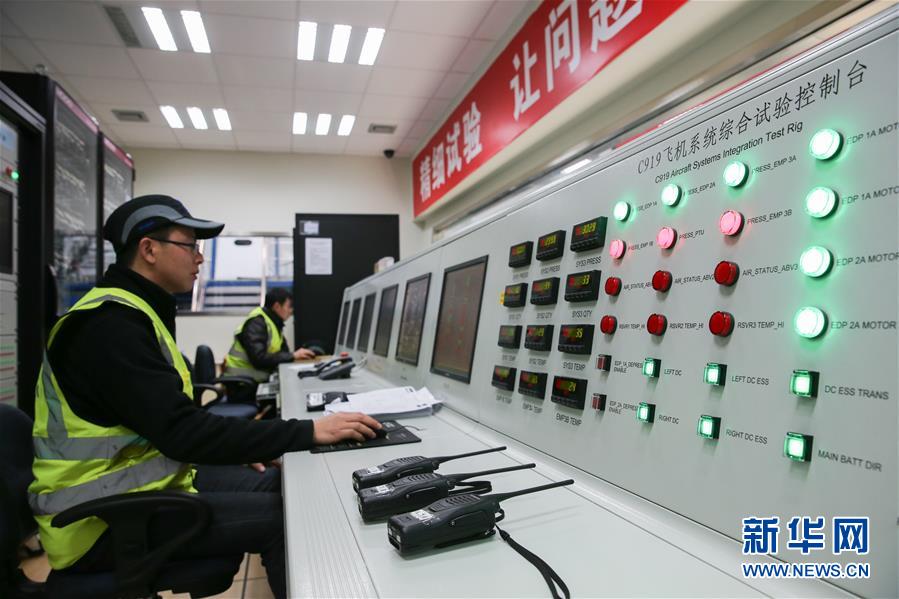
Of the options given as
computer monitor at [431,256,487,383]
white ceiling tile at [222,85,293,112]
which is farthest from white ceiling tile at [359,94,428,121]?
computer monitor at [431,256,487,383]

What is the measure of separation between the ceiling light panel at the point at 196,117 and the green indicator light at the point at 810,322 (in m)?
5.64

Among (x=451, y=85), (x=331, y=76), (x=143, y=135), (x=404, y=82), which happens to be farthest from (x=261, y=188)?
(x=451, y=85)

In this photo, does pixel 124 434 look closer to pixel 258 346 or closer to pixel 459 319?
pixel 459 319

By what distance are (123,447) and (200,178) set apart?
18.9 feet

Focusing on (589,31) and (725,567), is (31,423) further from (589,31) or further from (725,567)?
(589,31)

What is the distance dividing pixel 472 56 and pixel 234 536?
4023 millimetres

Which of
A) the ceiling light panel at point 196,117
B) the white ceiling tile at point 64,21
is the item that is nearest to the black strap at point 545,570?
the white ceiling tile at point 64,21

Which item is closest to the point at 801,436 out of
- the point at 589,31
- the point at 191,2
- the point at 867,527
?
the point at 867,527

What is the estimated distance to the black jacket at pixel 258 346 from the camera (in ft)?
11.9

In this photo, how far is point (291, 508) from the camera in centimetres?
71

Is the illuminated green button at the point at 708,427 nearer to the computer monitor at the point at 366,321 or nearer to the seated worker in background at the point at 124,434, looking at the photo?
the seated worker in background at the point at 124,434

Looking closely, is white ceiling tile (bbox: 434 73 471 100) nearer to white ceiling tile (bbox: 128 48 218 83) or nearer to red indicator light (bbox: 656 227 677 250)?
white ceiling tile (bbox: 128 48 218 83)

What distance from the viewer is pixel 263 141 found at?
5.90 m

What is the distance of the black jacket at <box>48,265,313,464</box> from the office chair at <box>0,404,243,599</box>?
0.40 ft
